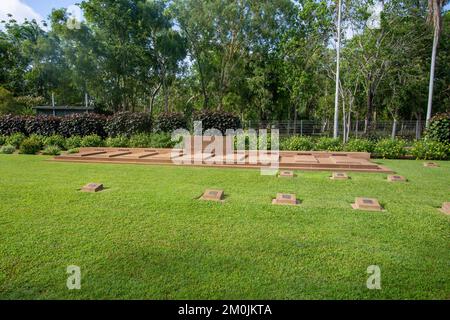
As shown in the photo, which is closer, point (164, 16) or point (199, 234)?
point (199, 234)

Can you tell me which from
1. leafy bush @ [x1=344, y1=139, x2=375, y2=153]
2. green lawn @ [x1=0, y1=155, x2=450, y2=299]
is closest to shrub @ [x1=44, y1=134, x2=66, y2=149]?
green lawn @ [x1=0, y1=155, x2=450, y2=299]

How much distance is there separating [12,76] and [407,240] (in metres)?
36.6

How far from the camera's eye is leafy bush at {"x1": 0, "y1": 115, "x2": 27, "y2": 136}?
15469 mm

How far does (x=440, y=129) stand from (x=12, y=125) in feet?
67.8

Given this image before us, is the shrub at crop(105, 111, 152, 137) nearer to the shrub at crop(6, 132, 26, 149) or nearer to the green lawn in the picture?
the shrub at crop(6, 132, 26, 149)

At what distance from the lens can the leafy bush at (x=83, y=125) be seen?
47.4 ft

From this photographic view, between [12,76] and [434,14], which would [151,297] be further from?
[12,76]

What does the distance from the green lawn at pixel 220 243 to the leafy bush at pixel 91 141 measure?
769 cm

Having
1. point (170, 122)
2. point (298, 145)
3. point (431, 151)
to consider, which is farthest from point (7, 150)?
point (431, 151)

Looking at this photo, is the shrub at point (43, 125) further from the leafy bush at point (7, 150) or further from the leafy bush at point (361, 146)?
the leafy bush at point (361, 146)

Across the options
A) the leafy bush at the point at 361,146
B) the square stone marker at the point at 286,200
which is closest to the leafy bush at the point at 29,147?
the square stone marker at the point at 286,200

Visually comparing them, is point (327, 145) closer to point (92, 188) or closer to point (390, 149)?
point (390, 149)

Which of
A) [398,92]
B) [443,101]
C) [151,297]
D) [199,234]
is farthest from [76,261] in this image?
[443,101]
